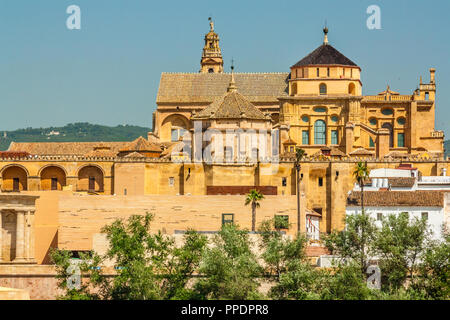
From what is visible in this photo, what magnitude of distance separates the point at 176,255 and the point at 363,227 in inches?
451

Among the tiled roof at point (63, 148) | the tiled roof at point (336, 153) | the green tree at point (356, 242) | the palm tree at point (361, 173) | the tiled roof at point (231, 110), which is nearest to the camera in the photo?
the green tree at point (356, 242)

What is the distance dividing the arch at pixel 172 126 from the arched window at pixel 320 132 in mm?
13306

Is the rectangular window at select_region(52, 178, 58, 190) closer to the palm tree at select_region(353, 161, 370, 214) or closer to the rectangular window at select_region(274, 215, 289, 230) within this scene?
the rectangular window at select_region(274, 215, 289, 230)

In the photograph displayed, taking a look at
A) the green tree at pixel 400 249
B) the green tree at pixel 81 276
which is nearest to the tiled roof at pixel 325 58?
the green tree at pixel 400 249

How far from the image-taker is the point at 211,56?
138750mm

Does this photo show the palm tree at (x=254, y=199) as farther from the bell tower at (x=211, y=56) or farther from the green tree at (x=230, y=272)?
the bell tower at (x=211, y=56)

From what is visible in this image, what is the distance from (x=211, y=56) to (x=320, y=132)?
40410mm

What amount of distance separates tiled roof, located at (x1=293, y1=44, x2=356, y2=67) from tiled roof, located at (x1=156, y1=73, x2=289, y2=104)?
A: 429cm

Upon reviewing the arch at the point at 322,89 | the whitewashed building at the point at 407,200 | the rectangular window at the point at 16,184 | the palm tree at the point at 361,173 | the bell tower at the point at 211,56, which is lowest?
the whitewashed building at the point at 407,200

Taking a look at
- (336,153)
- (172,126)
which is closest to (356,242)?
(336,153)

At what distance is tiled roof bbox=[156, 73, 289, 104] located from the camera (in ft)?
352

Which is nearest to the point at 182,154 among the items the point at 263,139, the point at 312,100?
the point at 263,139

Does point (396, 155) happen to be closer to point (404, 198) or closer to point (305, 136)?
point (305, 136)

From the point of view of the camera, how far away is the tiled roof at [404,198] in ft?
253
